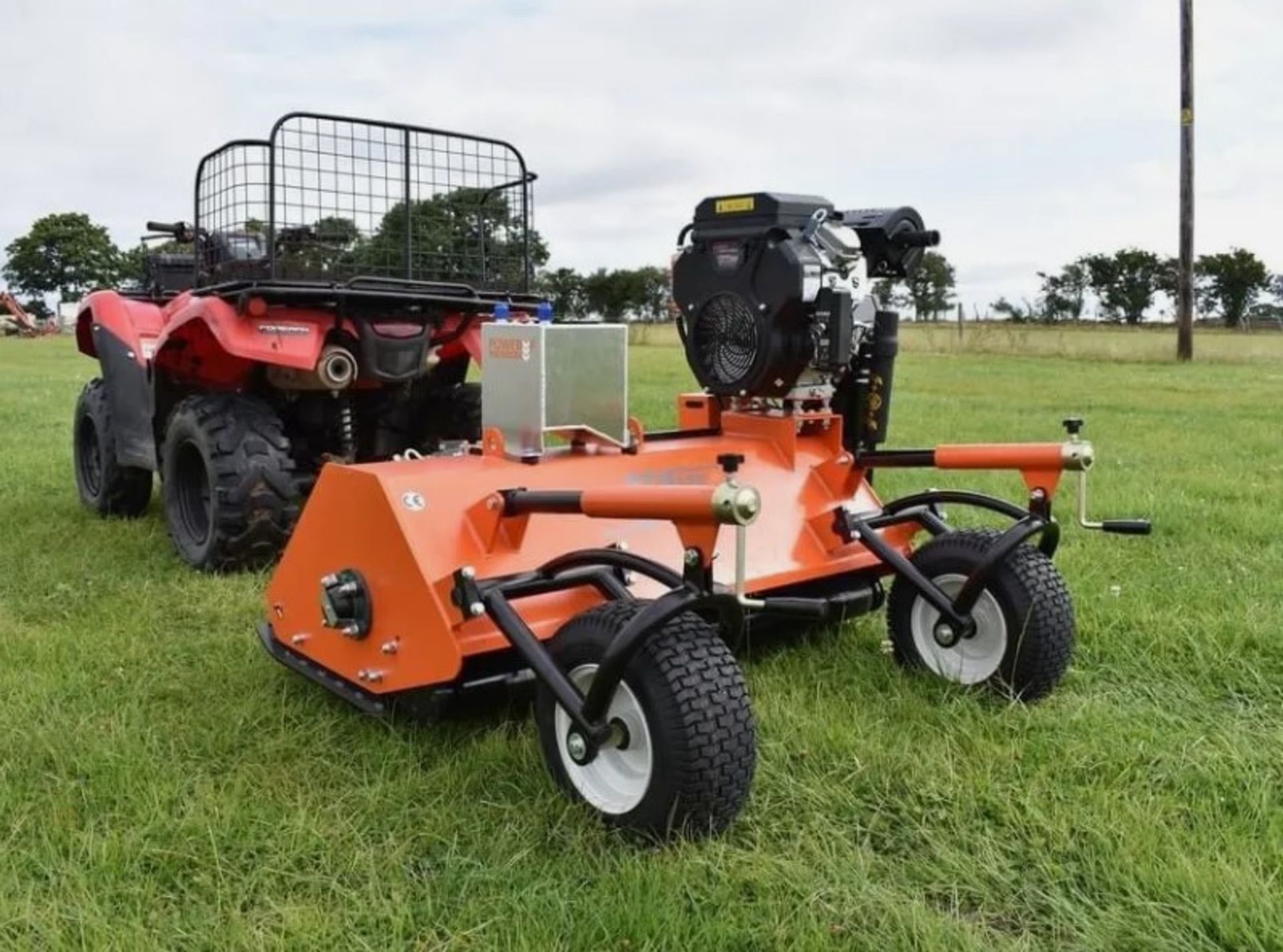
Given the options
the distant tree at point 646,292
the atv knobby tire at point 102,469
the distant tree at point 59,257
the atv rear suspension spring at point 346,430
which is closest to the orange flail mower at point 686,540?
the atv rear suspension spring at point 346,430

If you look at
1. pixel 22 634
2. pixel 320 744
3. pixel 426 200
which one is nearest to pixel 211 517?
pixel 22 634

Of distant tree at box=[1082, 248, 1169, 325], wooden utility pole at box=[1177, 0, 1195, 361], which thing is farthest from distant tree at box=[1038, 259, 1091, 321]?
wooden utility pole at box=[1177, 0, 1195, 361]

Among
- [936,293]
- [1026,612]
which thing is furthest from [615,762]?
[936,293]

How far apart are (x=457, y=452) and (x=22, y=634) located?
5.42 ft

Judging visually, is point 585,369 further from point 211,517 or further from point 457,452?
point 211,517

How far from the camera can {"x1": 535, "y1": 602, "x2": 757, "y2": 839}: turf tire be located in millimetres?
2223

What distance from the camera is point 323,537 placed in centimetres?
304

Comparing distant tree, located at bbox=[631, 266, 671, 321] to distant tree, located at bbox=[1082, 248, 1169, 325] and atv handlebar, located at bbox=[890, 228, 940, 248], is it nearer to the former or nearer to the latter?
distant tree, located at bbox=[1082, 248, 1169, 325]

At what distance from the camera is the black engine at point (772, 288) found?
3.50 m

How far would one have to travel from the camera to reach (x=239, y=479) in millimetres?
4410

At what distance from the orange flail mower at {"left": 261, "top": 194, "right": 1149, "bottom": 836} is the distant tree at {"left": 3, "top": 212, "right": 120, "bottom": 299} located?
66.6 meters

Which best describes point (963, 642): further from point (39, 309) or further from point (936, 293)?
point (39, 309)

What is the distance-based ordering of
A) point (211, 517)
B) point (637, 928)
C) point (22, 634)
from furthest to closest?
1. point (211, 517)
2. point (22, 634)
3. point (637, 928)

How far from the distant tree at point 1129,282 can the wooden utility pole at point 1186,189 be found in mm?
35444
